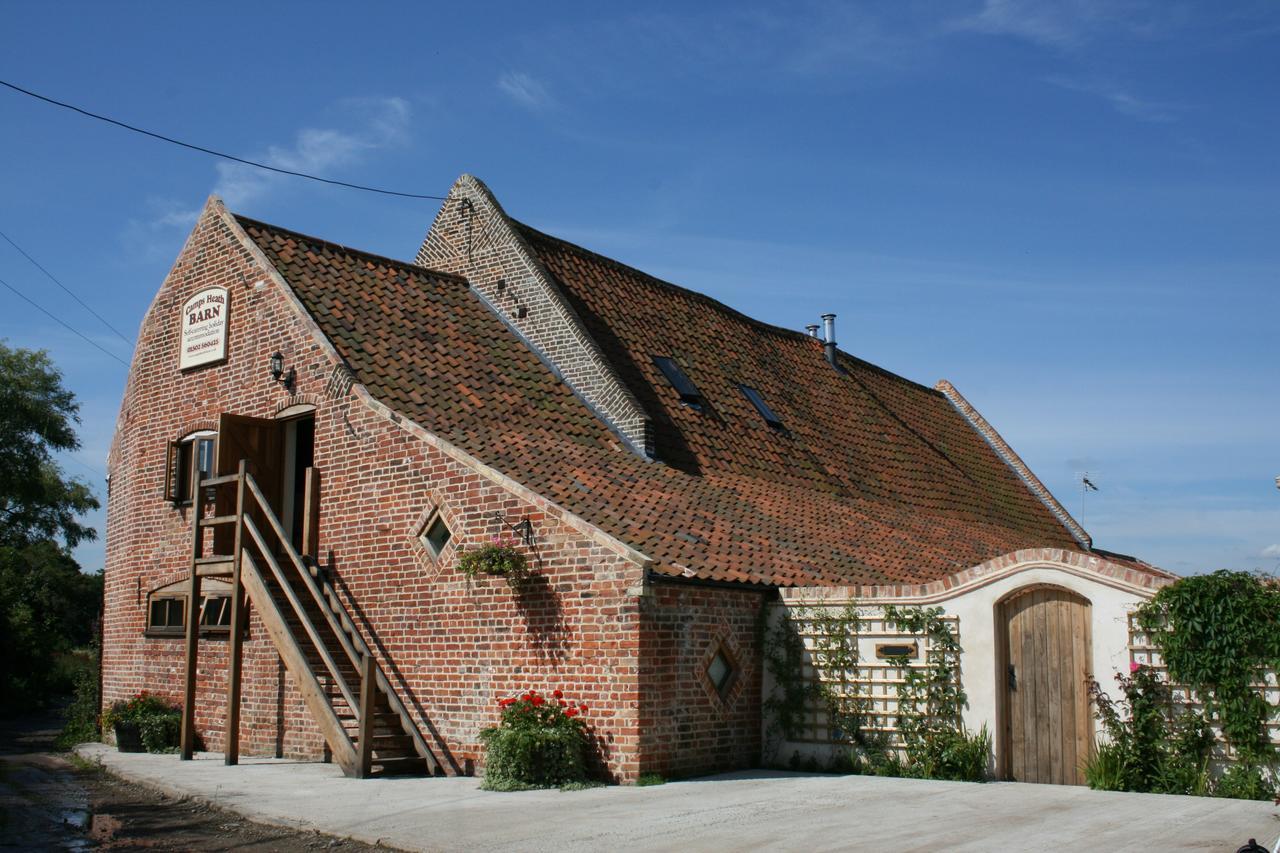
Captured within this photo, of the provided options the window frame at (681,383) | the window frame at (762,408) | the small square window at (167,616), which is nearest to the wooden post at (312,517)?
the small square window at (167,616)

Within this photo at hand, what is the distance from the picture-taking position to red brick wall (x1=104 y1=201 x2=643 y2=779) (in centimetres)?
1211

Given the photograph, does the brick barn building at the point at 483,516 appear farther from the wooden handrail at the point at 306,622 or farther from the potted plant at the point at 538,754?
the potted plant at the point at 538,754

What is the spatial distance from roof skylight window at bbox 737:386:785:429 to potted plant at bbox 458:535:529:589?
31.5 ft

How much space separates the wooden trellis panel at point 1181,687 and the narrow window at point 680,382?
9589 millimetres

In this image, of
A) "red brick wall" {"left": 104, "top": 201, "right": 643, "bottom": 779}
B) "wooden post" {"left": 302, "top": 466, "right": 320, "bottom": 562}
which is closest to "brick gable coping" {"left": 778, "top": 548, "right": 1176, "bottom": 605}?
"red brick wall" {"left": 104, "top": 201, "right": 643, "bottom": 779}

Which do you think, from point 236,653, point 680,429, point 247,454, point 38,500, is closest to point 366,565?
point 236,653

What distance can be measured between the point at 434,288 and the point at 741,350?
685cm

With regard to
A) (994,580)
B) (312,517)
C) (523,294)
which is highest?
(523,294)

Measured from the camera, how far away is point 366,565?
14.7m

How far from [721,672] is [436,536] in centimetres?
376

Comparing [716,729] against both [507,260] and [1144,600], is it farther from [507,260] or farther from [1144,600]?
[507,260]

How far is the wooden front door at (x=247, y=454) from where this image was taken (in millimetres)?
16156

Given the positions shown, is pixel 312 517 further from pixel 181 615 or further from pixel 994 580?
pixel 994 580

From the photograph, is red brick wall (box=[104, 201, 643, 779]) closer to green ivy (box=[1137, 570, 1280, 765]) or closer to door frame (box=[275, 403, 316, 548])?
door frame (box=[275, 403, 316, 548])
